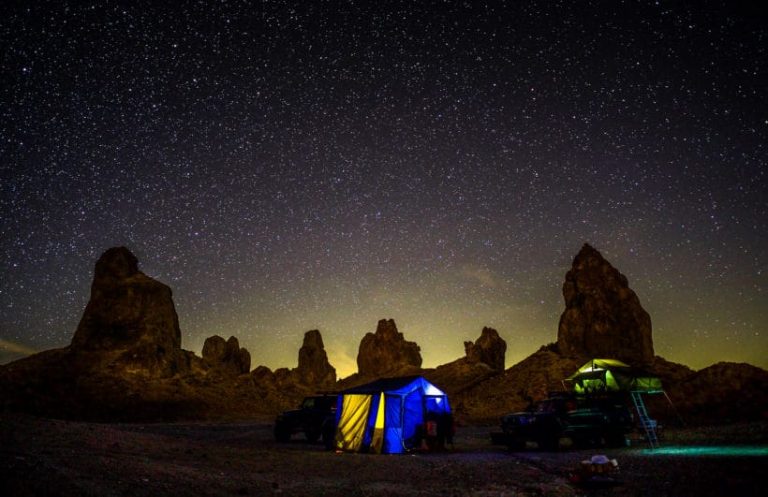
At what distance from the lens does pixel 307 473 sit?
1250 centimetres

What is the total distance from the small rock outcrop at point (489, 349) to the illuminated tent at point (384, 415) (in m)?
76.2

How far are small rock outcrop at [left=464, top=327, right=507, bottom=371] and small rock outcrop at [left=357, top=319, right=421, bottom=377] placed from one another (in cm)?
1983

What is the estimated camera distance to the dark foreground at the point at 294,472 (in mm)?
7871

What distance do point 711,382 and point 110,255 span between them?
89.0 meters

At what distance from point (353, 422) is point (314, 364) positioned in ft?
363

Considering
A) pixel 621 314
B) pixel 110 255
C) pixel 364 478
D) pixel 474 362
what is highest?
pixel 110 255

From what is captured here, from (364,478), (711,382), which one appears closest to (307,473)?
(364,478)

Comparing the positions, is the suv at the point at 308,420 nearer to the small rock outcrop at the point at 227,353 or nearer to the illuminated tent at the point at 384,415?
the illuminated tent at the point at 384,415

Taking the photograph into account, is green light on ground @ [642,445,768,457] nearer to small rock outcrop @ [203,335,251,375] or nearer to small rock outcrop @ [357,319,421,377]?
small rock outcrop @ [357,319,421,377]

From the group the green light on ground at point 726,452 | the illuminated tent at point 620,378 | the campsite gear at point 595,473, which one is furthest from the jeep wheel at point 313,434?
the campsite gear at point 595,473

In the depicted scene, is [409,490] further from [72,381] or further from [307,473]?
[72,381]

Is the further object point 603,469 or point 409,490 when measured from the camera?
point 603,469

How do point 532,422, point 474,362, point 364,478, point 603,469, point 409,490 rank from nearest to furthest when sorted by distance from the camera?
point 409,490, point 603,469, point 364,478, point 532,422, point 474,362

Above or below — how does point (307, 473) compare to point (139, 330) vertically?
below
